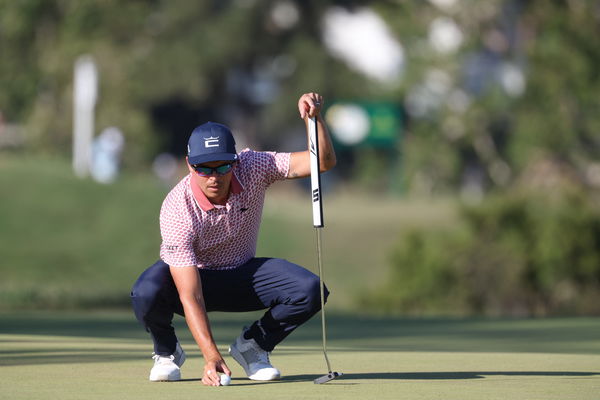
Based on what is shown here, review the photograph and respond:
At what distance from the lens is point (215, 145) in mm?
7035

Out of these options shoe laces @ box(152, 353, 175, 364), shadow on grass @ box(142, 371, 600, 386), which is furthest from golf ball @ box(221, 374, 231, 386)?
shoe laces @ box(152, 353, 175, 364)

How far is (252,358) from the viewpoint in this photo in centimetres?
755

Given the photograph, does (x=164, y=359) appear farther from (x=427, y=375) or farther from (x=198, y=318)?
(x=427, y=375)

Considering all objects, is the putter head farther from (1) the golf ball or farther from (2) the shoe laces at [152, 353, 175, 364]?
(2) the shoe laces at [152, 353, 175, 364]

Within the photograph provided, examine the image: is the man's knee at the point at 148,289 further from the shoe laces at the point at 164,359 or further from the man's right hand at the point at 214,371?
the man's right hand at the point at 214,371

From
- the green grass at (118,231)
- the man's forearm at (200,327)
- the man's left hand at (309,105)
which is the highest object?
the man's left hand at (309,105)

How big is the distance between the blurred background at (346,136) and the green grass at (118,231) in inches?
2.7

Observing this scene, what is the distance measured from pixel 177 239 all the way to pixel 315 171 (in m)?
0.79

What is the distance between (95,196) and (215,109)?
26023 mm

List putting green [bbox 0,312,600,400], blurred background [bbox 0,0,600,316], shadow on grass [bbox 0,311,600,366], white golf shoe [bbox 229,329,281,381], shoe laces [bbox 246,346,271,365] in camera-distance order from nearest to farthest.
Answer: putting green [bbox 0,312,600,400], white golf shoe [bbox 229,329,281,381], shoe laces [bbox 246,346,271,365], shadow on grass [bbox 0,311,600,366], blurred background [bbox 0,0,600,316]

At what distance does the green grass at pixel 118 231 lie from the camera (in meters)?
26.8

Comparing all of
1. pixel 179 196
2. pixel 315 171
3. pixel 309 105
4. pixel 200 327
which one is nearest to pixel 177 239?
pixel 179 196

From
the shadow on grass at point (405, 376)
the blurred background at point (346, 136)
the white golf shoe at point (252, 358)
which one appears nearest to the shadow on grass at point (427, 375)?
the shadow on grass at point (405, 376)

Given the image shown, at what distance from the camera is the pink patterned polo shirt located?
23.5 ft
